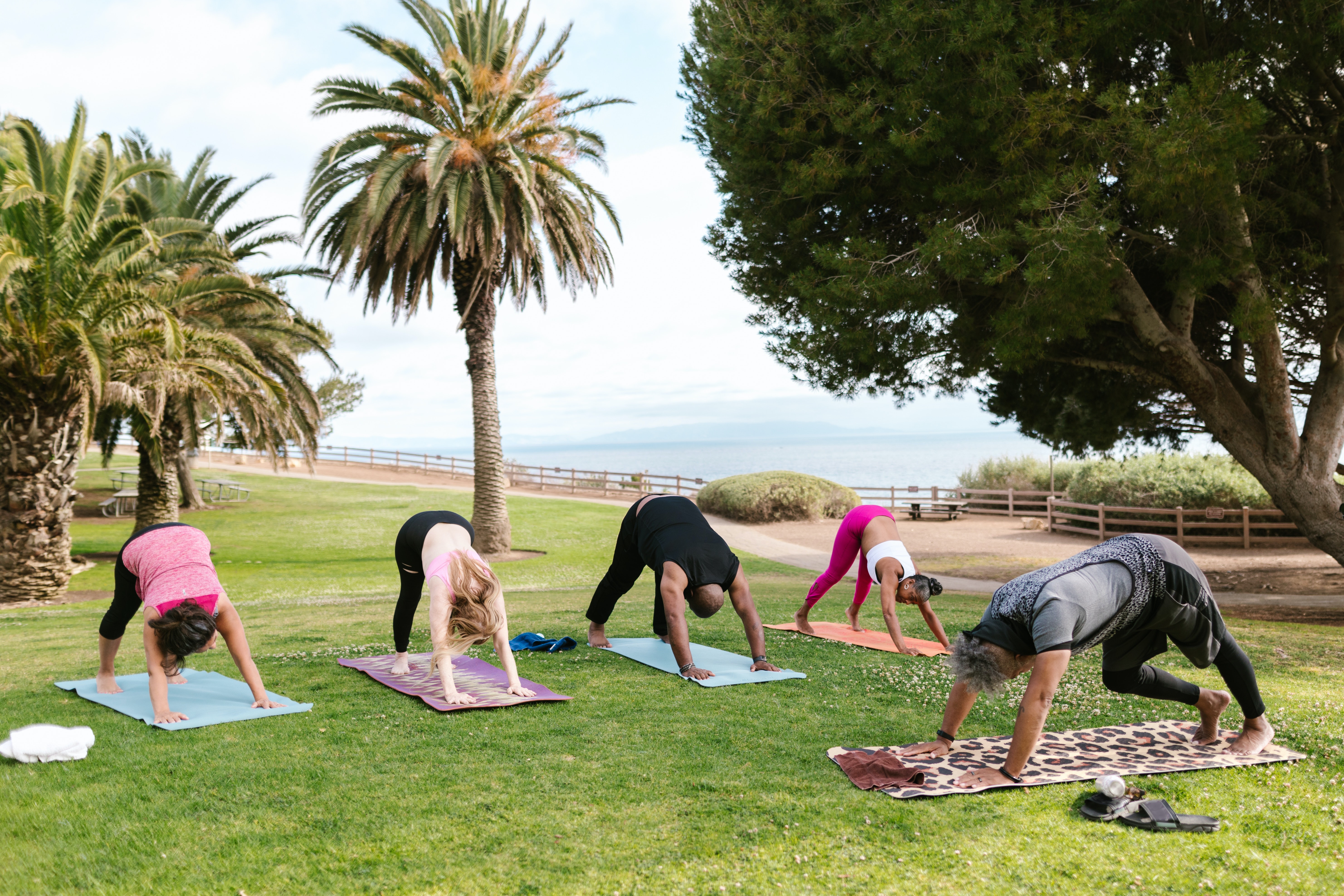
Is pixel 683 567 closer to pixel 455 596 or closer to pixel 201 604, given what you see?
pixel 455 596

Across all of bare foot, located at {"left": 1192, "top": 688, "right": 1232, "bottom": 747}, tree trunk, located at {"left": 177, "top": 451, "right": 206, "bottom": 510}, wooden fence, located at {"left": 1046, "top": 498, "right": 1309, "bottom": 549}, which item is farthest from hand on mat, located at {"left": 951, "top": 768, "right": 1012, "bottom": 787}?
tree trunk, located at {"left": 177, "top": 451, "right": 206, "bottom": 510}

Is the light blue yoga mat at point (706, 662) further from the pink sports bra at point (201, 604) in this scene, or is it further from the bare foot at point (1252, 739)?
the pink sports bra at point (201, 604)

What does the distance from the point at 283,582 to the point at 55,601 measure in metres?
3.92

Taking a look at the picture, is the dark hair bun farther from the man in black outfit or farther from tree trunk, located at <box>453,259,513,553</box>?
tree trunk, located at <box>453,259,513,553</box>

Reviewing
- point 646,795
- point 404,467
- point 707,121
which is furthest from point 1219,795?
point 404,467

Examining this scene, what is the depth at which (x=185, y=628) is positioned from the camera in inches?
210

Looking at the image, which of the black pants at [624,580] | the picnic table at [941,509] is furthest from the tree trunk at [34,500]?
the picnic table at [941,509]

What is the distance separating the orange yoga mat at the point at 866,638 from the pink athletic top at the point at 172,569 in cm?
556

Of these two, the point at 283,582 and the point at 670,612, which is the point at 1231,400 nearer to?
the point at 670,612

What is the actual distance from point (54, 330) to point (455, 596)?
1133 centimetres

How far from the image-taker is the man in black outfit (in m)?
6.81

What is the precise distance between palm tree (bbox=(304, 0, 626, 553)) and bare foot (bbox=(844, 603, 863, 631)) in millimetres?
11969

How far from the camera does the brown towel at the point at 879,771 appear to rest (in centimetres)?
452

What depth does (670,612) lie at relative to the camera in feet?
22.2
